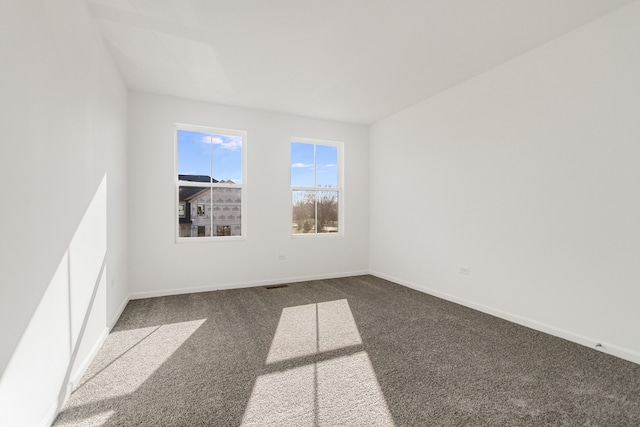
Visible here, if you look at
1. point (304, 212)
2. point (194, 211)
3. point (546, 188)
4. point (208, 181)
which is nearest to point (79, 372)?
point (194, 211)

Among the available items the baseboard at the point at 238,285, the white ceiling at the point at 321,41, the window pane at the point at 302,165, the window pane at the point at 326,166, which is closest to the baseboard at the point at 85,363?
the baseboard at the point at 238,285

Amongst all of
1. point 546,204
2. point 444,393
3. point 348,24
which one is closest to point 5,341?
point 444,393

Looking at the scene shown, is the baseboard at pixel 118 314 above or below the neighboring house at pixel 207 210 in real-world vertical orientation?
below

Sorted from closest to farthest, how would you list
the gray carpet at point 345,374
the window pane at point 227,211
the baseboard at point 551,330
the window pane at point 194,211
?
the gray carpet at point 345,374, the baseboard at point 551,330, the window pane at point 194,211, the window pane at point 227,211

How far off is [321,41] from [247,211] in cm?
272

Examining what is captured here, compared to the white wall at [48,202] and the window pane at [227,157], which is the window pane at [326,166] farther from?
the white wall at [48,202]

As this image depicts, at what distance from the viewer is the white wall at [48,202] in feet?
4.24

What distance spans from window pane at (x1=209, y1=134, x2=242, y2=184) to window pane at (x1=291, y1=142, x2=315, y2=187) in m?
0.91

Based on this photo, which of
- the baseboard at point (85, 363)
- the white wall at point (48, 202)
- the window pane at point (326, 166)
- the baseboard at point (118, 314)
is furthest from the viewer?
the window pane at point (326, 166)

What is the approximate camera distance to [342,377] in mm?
2143

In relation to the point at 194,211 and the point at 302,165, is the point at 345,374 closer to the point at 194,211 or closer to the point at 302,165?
the point at 194,211

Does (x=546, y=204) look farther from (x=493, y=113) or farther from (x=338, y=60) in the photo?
(x=338, y=60)

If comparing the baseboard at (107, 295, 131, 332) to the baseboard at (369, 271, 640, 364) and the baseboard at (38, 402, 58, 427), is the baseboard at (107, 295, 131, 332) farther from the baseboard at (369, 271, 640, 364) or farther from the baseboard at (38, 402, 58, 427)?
the baseboard at (369, 271, 640, 364)

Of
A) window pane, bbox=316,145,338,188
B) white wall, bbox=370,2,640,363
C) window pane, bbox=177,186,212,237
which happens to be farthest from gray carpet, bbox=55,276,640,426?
window pane, bbox=316,145,338,188
